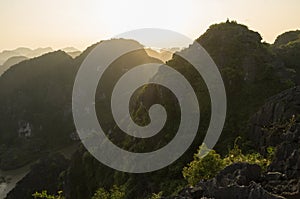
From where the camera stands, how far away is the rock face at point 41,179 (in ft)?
230

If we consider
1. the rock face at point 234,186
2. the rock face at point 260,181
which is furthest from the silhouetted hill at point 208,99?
the rock face at point 234,186

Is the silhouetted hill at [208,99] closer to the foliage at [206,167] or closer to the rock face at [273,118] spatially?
the rock face at [273,118]

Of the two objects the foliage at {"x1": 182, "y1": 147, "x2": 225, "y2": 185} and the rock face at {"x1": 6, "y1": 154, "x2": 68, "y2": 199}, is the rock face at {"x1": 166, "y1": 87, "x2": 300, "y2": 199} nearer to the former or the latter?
the foliage at {"x1": 182, "y1": 147, "x2": 225, "y2": 185}

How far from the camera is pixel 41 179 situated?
2916 inches

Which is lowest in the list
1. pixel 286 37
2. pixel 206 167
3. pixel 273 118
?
pixel 206 167

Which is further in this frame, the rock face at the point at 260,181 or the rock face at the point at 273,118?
the rock face at the point at 273,118

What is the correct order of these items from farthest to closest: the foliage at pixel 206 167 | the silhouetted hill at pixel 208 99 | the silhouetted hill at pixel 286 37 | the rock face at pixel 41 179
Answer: the silhouetted hill at pixel 286 37 → the rock face at pixel 41 179 → the silhouetted hill at pixel 208 99 → the foliage at pixel 206 167

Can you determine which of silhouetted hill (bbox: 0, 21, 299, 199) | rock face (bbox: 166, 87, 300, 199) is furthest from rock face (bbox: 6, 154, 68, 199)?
rock face (bbox: 166, 87, 300, 199)

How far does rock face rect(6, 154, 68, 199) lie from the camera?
70000 mm

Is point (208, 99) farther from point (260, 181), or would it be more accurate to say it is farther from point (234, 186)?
point (234, 186)

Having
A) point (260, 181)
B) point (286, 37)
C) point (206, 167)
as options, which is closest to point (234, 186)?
point (260, 181)

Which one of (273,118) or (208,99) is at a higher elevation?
(208,99)

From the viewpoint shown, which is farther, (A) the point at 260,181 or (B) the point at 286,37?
(B) the point at 286,37

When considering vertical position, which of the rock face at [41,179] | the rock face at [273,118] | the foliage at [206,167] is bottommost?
the rock face at [41,179]
